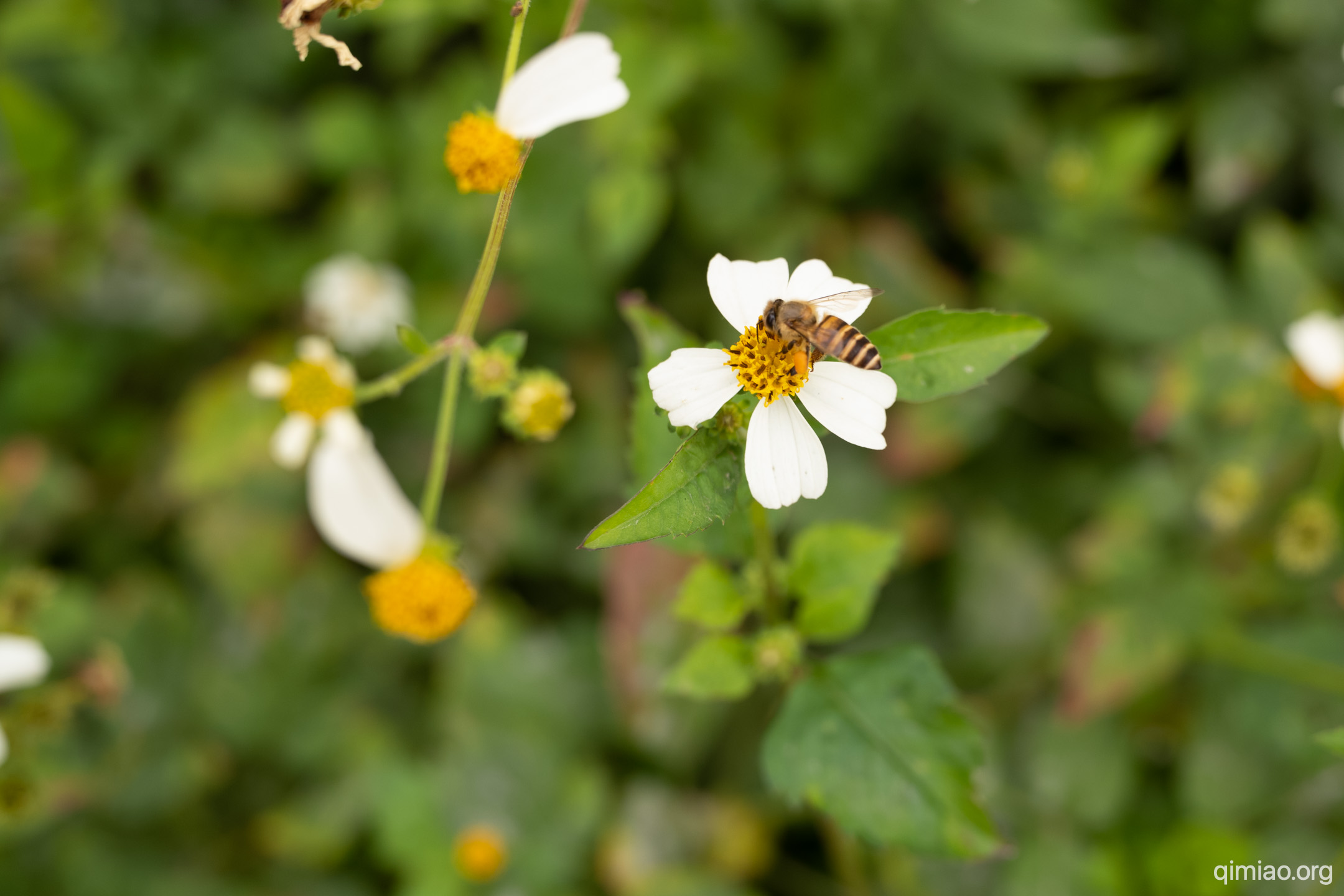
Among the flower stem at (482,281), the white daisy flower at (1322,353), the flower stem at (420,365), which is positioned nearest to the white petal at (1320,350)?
the white daisy flower at (1322,353)

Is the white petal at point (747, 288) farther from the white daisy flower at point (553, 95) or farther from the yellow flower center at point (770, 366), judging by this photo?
the white daisy flower at point (553, 95)

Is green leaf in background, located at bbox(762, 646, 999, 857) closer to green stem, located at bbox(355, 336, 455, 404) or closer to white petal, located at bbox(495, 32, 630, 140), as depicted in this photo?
green stem, located at bbox(355, 336, 455, 404)

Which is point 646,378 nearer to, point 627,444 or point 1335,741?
point 1335,741

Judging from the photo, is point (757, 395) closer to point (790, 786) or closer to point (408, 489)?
point (790, 786)

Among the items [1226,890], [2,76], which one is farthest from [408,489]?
[1226,890]

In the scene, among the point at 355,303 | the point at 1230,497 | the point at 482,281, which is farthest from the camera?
the point at 355,303

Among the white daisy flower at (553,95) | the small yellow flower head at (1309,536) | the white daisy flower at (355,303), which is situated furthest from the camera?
the white daisy flower at (355,303)

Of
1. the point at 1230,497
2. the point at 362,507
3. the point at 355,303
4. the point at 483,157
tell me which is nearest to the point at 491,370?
the point at 483,157
